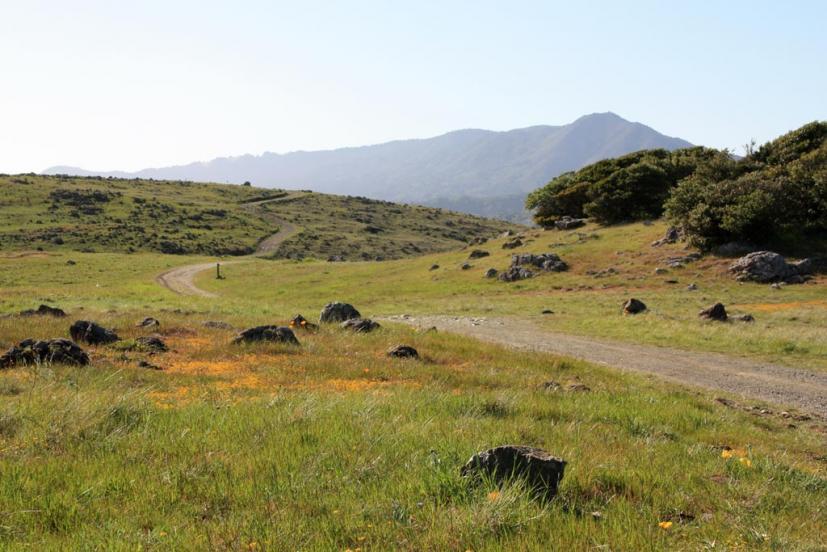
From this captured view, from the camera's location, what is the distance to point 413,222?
161625 millimetres

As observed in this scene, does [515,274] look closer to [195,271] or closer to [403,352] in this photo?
[403,352]

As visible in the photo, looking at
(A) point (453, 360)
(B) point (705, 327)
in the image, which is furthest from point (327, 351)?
(B) point (705, 327)

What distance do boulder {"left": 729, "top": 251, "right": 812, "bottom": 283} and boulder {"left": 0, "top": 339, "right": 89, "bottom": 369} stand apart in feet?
122

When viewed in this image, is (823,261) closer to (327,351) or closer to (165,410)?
(327,351)

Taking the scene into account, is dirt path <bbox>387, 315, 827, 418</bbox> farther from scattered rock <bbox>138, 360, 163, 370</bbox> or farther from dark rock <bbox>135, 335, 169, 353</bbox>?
scattered rock <bbox>138, 360, 163, 370</bbox>

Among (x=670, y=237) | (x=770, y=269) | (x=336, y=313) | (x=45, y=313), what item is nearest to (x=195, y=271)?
(x=45, y=313)

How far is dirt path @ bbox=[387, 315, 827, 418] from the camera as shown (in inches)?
549

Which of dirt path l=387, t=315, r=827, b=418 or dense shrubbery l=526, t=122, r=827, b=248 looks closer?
dirt path l=387, t=315, r=827, b=418

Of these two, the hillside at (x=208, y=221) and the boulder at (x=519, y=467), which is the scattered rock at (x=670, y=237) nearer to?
the boulder at (x=519, y=467)

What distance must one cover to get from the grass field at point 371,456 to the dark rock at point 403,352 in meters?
0.48

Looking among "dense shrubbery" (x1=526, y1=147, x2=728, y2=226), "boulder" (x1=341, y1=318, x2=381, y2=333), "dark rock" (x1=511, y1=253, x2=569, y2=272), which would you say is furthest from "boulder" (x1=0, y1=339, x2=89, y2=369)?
"dense shrubbery" (x1=526, y1=147, x2=728, y2=226)

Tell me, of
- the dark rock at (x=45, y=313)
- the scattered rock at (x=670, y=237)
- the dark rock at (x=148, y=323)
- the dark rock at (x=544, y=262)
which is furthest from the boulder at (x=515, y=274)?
the dark rock at (x=45, y=313)

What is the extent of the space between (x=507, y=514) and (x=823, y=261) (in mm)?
41214

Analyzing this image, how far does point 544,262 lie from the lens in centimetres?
4650
